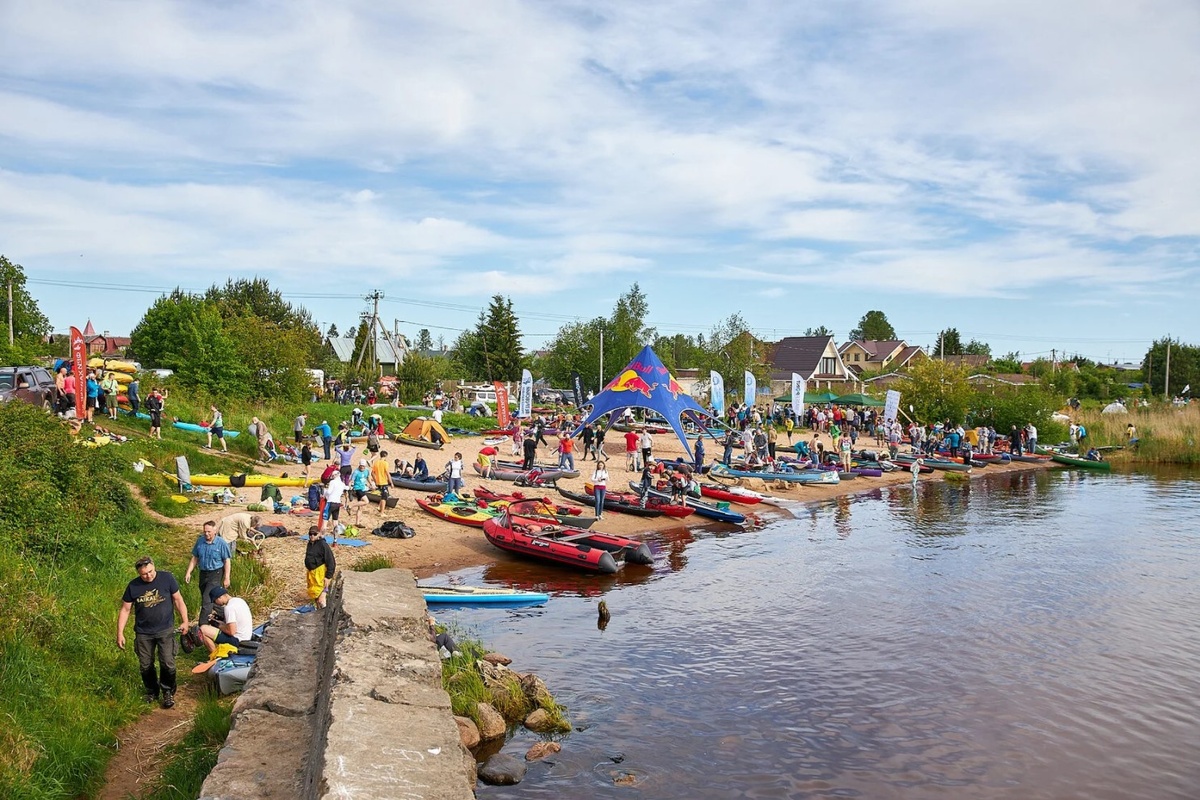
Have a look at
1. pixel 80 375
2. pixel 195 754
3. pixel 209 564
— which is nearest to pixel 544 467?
pixel 80 375

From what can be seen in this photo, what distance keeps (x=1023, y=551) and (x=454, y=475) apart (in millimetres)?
15159

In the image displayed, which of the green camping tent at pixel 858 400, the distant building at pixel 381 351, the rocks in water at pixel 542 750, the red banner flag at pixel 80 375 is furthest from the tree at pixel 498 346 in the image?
the rocks in water at pixel 542 750

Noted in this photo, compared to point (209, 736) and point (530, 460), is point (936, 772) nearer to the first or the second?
point (209, 736)

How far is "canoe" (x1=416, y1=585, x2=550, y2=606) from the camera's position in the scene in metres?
16.3

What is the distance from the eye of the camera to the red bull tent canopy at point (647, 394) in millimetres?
30156

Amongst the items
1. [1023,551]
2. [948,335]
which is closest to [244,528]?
[1023,551]

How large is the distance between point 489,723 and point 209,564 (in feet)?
14.2

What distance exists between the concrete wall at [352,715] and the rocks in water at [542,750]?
1581 millimetres

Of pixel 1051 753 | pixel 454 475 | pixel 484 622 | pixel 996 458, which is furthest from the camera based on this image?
pixel 996 458

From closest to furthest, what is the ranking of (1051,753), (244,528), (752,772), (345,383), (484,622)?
(752,772), (1051,753), (244,528), (484,622), (345,383)

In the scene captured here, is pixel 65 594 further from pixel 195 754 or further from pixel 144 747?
pixel 195 754

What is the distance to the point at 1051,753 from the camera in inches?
448

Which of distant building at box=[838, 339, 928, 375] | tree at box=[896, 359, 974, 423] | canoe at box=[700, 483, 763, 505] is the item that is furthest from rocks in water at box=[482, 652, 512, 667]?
distant building at box=[838, 339, 928, 375]

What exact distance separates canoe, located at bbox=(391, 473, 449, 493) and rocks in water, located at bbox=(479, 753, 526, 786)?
645 inches
